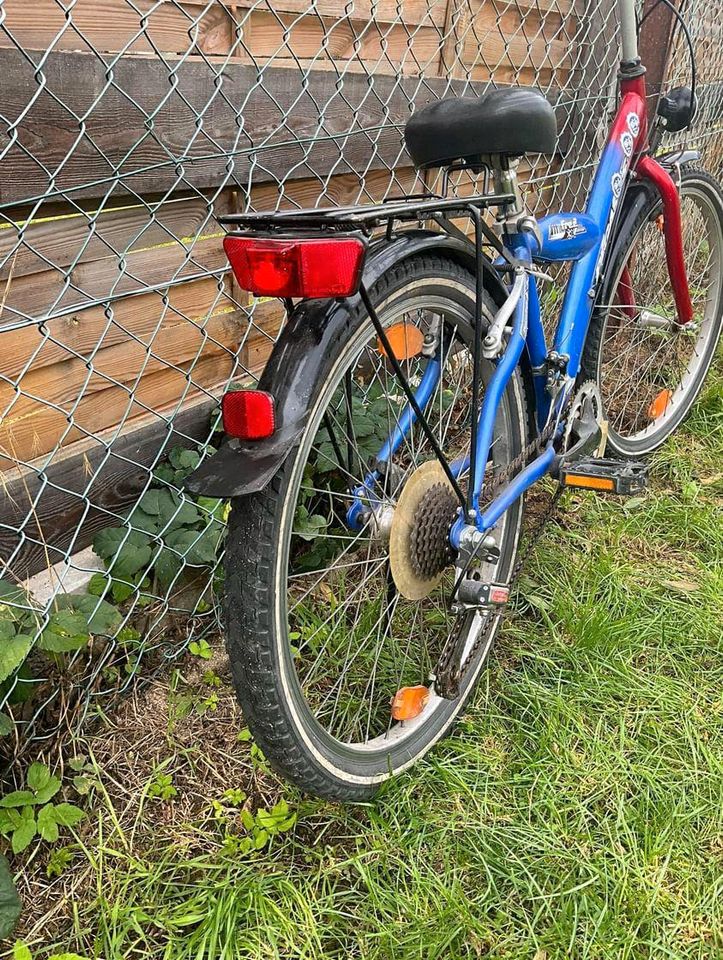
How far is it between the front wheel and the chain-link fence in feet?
3.23

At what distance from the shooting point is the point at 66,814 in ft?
4.68

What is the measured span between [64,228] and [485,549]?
1162 mm

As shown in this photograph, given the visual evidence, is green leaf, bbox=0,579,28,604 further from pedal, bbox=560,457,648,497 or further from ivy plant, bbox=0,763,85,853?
pedal, bbox=560,457,648,497

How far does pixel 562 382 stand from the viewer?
1.84 metres

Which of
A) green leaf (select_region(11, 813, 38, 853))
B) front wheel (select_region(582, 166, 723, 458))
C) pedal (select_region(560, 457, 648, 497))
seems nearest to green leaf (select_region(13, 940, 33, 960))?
green leaf (select_region(11, 813, 38, 853))

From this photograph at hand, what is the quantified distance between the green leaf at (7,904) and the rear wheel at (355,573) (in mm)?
494

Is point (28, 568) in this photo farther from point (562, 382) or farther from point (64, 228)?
point (562, 382)

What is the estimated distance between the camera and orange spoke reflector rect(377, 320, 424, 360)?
147cm

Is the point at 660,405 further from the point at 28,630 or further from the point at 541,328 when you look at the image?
the point at 28,630

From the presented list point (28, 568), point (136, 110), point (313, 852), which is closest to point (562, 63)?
point (136, 110)

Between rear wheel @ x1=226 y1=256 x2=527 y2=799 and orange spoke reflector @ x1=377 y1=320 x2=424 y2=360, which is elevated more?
orange spoke reflector @ x1=377 y1=320 x2=424 y2=360

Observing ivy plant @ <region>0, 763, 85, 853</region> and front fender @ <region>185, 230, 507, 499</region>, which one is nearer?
front fender @ <region>185, 230, 507, 499</region>

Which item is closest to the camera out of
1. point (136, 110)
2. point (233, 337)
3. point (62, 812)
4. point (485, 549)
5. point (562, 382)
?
point (62, 812)

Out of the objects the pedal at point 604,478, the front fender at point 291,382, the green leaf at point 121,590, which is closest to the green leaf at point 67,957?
the green leaf at point 121,590
